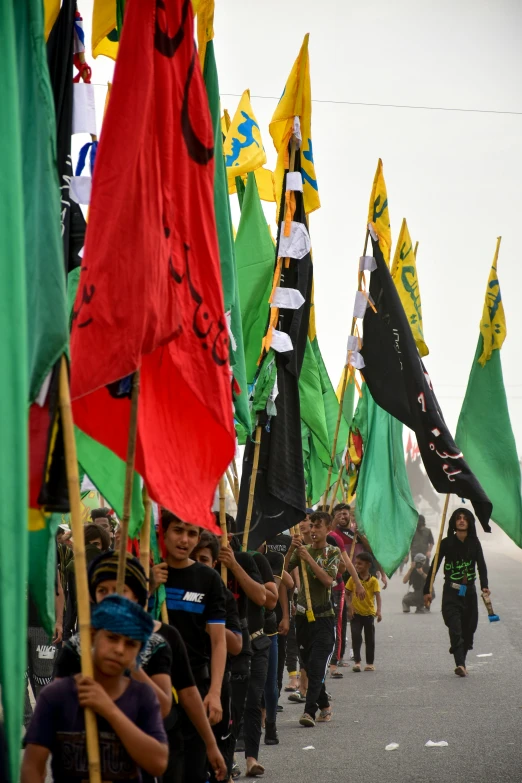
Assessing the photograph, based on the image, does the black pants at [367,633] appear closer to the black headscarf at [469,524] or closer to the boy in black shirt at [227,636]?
the black headscarf at [469,524]

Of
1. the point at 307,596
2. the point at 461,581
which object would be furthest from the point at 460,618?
the point at 307,596

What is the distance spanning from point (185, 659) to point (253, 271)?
6559 millimetres

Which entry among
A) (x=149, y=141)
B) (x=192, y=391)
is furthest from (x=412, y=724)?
(x=149, y=141)

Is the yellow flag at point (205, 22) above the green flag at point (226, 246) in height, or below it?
above

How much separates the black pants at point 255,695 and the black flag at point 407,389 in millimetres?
2718

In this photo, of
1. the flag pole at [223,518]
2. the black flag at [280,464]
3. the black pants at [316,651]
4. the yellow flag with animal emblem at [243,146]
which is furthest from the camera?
the yellow flag with animal emblem at [243,146]

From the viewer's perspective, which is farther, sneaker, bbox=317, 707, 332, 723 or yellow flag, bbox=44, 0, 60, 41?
sneaker, bbox=317, 707, 332, 723

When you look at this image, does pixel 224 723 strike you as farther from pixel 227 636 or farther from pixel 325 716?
pixel 325 716

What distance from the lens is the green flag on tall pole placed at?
43.6 ft

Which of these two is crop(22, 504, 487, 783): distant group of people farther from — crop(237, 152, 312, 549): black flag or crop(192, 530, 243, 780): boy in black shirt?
crop(237, 152, 312, 549): black flag

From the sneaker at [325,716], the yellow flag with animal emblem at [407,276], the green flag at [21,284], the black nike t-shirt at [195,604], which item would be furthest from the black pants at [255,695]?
the yellow flag with animal emblem at [407,276]

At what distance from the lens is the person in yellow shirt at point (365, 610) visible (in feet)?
47.6

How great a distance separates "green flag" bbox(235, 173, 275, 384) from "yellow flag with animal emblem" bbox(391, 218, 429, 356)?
3.48 metres

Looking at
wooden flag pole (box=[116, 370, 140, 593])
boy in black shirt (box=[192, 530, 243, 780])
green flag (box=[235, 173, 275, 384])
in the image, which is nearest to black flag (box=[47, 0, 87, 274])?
boy in black shirt (box=[192, 530, 243, 780])
